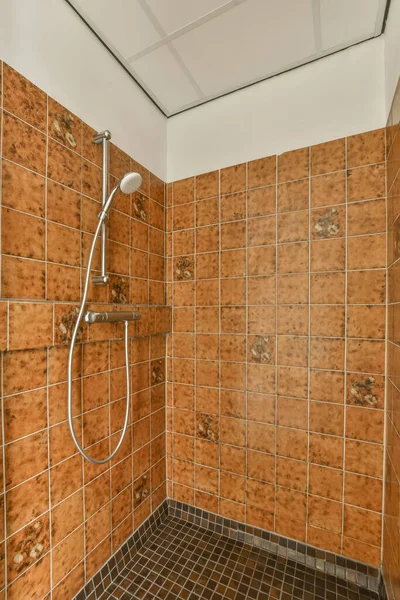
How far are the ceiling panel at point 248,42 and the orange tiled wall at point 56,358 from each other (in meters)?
0.55

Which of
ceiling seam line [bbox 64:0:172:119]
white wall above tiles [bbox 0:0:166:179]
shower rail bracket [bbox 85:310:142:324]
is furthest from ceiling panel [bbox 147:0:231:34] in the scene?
shower rail bracket [bbox 85:310:142:324]

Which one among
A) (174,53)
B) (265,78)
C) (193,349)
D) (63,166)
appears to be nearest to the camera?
(63,166)

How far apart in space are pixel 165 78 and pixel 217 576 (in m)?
2.26

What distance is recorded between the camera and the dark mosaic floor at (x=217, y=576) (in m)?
1.09

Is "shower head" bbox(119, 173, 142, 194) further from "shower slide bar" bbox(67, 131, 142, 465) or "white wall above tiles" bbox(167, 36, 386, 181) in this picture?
"white wall above tiles" bbox(167, 36, 386, 181)

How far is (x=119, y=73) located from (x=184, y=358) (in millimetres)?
1421

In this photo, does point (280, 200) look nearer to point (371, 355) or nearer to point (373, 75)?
point (373, 75)

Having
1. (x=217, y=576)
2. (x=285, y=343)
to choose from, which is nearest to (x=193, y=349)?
(x=285, y=343)

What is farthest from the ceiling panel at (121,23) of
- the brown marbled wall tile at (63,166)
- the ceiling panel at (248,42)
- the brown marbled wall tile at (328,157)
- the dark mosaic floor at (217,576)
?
the dark mosaic floor at (217,576)

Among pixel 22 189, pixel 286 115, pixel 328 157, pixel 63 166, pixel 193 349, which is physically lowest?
pixel 193 349

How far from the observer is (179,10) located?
1049 millimetres

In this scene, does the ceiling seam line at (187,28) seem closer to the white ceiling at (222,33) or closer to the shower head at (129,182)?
the white ceiling at (222,33)

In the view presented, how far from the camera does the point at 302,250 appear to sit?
124 cm

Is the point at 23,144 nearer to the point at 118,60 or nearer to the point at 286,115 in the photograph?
the point at 118,60
